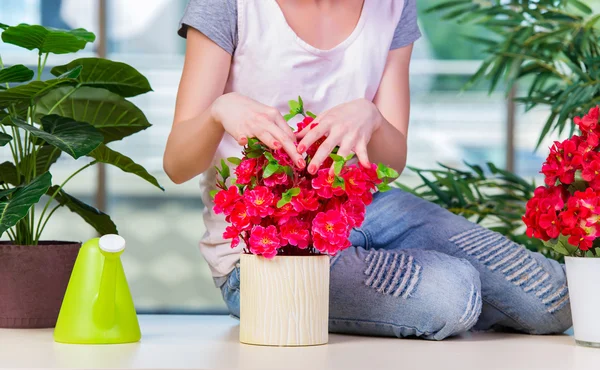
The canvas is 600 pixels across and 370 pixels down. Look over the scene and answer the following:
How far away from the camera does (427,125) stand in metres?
3.92

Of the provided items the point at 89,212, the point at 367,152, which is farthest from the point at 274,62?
the point at 89,212

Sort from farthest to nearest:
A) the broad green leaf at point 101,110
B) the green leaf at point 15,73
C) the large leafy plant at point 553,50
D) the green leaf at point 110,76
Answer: the large leafy plant at point 553,50 → the broad green leaf at point 101,110 → the green leaf at point 110,76 → the green leaf at point 15,73

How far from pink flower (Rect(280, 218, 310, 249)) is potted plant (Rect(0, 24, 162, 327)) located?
0.41 meters

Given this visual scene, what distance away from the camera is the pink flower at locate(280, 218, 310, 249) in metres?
1.19

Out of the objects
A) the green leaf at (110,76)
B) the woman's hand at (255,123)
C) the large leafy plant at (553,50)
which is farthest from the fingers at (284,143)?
the large leafy plant at (553,50)

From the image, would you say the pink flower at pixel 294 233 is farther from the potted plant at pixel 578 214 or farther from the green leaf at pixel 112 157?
the green leaf at pixel 112 157

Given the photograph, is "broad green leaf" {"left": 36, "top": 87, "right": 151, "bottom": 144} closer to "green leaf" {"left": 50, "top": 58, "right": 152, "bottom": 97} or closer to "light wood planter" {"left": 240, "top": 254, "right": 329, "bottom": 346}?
"green leaf" {"left": 50, "top": 58, "right": 152, "bottom": 97}

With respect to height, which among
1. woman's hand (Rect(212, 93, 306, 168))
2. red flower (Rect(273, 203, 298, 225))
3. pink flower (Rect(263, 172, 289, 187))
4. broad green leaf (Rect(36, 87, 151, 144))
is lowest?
broad green leaf (Rect(36, 87, 151, 144))

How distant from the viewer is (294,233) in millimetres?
1190

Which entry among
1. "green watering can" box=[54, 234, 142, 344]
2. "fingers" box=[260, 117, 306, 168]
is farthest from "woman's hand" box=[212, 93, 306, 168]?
"green watering can" box=[54, 234, 142, 344]

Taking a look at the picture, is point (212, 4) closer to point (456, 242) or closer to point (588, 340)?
point (456, 242)

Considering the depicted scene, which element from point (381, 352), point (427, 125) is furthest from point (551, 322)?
point (427, 125)

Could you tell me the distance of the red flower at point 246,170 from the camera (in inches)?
46.9

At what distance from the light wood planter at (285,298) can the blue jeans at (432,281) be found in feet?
0.54
